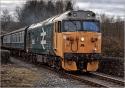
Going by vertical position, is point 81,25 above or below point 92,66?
above

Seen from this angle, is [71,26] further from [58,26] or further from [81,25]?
[58,26]

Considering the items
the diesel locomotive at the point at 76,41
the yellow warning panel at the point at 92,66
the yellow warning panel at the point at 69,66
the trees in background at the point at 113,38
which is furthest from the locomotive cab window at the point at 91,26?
the trees in background at the point at 113,38

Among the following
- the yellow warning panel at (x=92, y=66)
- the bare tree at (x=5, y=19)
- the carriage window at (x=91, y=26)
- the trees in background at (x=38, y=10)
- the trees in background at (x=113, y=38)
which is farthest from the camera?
the bare tree at (x=5, y=19)

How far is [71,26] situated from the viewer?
21.8 metres

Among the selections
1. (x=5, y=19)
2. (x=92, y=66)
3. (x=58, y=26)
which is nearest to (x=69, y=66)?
(x=92, y=66)

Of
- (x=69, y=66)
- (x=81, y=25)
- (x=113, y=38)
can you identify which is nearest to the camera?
(x=69, y=66)

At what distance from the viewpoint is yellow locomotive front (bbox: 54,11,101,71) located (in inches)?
841

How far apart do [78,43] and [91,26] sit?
1276mm

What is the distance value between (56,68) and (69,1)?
5043 centimetres

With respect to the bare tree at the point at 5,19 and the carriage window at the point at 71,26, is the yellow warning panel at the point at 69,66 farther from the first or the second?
the bare tree at the point at 5,19

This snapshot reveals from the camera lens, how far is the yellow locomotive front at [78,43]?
21.4m

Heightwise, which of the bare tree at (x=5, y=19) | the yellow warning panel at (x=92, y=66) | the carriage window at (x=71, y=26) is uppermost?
the bare tree at (x=5, y=19)

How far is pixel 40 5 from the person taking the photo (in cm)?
8400

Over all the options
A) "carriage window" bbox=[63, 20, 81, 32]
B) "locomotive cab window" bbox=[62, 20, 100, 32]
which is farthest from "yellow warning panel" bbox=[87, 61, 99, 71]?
"carriage window" bbox=[63, 20, 81, 32]
